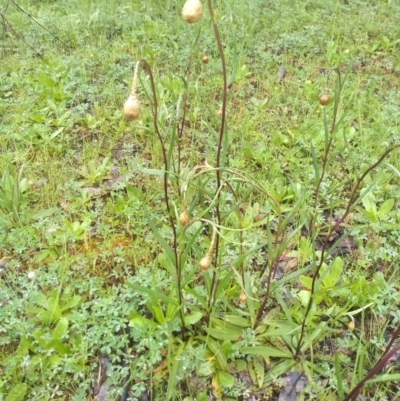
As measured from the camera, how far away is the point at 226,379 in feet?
4.87

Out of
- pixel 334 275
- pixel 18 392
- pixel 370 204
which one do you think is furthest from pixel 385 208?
pixel 18 392

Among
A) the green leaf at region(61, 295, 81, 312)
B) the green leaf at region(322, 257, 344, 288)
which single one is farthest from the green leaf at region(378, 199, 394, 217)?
the green leaf at region(61, 295, 81, 312)

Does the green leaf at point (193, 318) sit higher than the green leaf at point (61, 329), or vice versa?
the green leaf at point (193, 318)

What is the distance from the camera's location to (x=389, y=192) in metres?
2.23

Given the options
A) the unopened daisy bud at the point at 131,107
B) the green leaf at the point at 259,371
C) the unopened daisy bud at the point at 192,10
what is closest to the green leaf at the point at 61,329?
the green leaf at the point at 259,371

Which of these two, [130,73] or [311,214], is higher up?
[130,73]

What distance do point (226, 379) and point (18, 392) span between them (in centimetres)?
70

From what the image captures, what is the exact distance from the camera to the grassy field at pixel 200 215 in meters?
1.49

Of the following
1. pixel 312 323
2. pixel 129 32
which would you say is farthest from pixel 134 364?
pixel 129 32

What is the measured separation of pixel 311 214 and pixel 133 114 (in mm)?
1340

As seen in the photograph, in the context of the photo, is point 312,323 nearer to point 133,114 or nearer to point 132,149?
point 133,114

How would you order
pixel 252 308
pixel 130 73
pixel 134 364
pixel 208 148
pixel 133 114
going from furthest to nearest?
pixel 130 73 < pixel 208 148 < pixel 252 308 < pixel 134 364 < pixel 133 114

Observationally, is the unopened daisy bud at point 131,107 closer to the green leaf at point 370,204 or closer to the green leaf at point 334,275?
the green leaf at point 334,275

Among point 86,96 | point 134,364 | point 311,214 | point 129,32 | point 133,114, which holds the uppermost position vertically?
point 133,114
